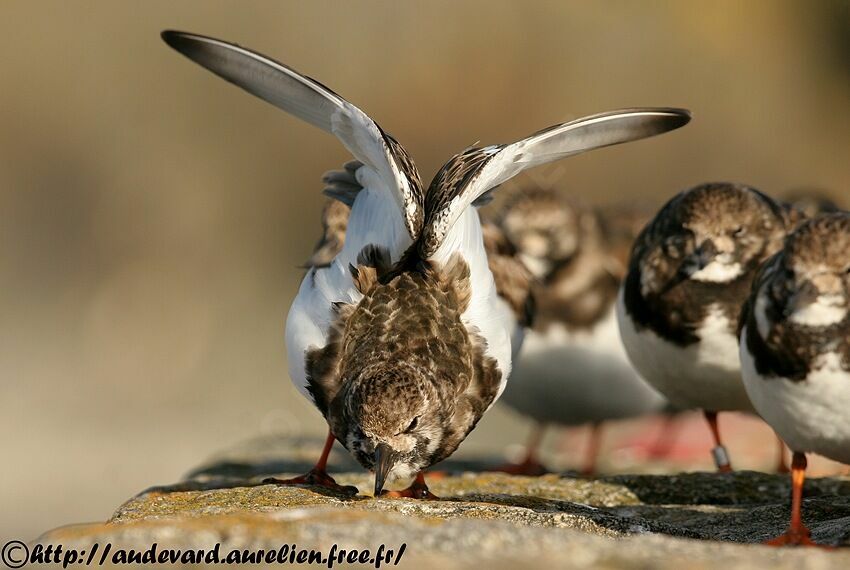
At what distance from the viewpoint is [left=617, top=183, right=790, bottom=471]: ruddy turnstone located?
7016 mm

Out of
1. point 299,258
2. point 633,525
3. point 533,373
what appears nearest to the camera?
point 633,525

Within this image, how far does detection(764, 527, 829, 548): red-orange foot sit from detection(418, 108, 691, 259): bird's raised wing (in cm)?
175

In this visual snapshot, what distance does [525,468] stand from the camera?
845cm

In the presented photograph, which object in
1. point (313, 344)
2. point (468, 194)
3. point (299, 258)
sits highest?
point (468, 194)

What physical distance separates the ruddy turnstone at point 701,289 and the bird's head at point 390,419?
6.62ft

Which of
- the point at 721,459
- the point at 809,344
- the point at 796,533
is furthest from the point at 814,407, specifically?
the point at 721,459

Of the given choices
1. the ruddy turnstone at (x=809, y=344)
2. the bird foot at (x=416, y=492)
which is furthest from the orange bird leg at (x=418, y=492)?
the ruddy turnstone at (x=809, y=344)

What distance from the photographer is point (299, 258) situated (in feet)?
49.9

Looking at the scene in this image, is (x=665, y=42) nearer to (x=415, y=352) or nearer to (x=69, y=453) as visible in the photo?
(x=69, y=453)

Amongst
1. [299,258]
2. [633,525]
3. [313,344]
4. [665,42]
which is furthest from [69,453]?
[665,42]

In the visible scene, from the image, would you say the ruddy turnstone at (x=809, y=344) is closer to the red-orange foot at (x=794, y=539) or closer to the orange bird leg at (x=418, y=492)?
the red-orange foot at (x=794, y=539)

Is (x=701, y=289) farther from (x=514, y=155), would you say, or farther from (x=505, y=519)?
(x=505, y=519)

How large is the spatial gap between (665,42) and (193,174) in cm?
736

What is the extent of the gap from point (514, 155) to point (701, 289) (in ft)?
6.18
